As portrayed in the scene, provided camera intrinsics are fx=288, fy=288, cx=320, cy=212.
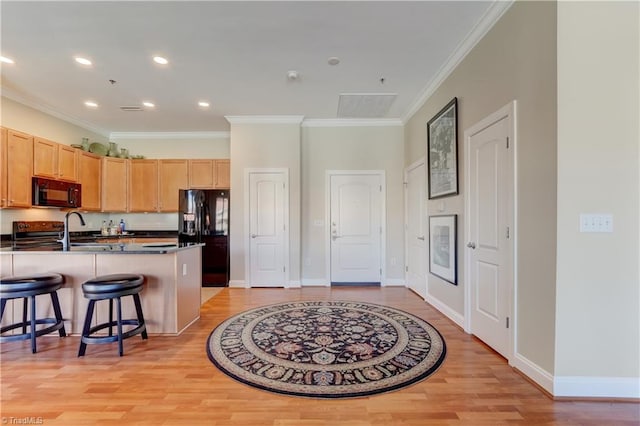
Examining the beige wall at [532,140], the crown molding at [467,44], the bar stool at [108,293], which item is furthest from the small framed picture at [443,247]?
the bar stool at [108,293]

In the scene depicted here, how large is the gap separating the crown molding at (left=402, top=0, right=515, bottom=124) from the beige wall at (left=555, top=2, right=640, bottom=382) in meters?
0.65

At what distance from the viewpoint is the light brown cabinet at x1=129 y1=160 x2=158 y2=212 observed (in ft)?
18.2

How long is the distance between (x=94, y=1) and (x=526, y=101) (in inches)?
134

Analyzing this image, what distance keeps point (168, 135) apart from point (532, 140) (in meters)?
5.99

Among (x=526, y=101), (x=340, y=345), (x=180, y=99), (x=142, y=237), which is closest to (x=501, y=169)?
(x=526, y=101)

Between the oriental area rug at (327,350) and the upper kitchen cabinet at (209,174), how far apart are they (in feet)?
9.37

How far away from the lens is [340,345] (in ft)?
8.63

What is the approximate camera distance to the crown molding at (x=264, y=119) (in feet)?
15.9

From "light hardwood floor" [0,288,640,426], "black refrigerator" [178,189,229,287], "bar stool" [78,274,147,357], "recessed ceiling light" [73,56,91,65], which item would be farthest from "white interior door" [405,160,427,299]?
"recessed ceiling light" [73,56,91,65]

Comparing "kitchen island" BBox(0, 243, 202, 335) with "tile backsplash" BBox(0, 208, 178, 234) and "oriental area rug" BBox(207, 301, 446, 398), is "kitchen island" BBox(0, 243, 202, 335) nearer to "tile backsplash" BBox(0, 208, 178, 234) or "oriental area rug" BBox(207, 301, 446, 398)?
"oriental area rug" BBox(207, 301, 446, 398)

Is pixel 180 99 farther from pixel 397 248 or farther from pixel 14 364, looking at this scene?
pixel 397 248

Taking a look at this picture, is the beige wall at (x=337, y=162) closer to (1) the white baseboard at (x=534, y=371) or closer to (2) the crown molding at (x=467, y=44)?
(2) the crown molding at (x=467, y=44)

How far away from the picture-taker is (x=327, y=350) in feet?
8.31

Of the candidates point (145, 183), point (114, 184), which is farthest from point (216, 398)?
point (114, 184)
